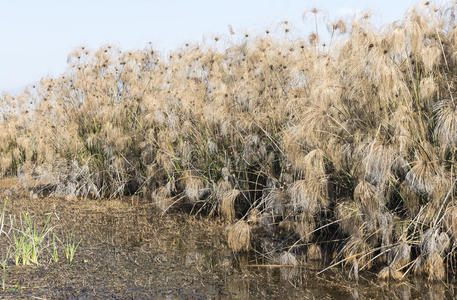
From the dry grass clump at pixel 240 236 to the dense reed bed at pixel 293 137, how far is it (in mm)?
16

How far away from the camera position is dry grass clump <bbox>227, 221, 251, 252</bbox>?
19.9 ft

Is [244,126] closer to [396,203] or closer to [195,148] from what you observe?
[195,148]


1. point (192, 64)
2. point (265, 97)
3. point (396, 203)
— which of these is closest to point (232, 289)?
point (396, 203)

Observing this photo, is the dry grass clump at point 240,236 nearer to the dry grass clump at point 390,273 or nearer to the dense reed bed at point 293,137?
the dense reed bed at point 293,137

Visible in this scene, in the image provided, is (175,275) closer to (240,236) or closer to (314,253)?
(240,236)

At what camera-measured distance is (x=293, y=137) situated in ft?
18.4

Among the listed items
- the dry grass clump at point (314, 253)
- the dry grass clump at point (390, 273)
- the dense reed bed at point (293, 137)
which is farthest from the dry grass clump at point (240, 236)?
the dry grass clump at point (390, 273)

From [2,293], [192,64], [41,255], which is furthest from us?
[192,64]

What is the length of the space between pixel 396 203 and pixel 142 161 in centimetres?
534

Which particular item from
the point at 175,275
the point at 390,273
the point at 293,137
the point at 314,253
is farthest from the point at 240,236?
the point at 390,273

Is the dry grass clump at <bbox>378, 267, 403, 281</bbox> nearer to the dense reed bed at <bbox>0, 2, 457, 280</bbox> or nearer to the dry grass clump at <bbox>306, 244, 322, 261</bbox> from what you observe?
the dense reed bed at <bbox>0, 2, 457, 280</bbox>

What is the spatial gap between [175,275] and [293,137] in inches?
75.8

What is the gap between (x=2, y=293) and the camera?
190 inches

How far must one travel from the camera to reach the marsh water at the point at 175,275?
4.87 meters
